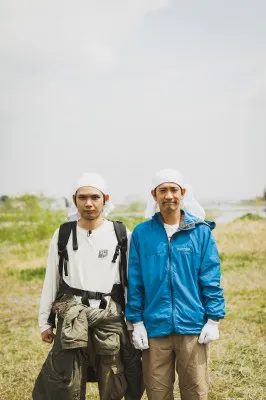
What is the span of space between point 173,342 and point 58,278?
42.3 inches

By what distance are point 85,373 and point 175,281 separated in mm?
1083

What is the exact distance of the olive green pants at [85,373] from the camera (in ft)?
9.96

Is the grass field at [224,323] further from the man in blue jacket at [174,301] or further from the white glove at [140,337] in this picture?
the white glove at [140,337]

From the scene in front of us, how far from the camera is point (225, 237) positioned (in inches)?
626

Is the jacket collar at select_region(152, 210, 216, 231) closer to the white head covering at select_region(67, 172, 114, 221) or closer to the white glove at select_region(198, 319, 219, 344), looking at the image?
the white head covering at select_region(67, 172, 114, 221)

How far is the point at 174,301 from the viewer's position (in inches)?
117

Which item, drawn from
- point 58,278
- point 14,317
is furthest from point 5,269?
point 58,278

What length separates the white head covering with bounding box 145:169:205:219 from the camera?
316cm

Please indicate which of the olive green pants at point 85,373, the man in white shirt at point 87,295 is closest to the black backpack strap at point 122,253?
the man in white shirt at point 87,295

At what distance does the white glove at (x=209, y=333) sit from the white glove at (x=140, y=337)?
41cm

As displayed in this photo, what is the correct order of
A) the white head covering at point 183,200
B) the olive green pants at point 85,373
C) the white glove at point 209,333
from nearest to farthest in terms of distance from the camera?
the white glove at point 209,333
the olive green pants at point 85,373
the white head covering at point 183,200

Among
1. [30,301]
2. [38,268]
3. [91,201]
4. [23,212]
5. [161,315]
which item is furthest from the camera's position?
[23,212]

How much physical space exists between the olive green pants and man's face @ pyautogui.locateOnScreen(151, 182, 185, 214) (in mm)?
1048

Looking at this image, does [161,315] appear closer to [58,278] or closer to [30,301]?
[58,278]
